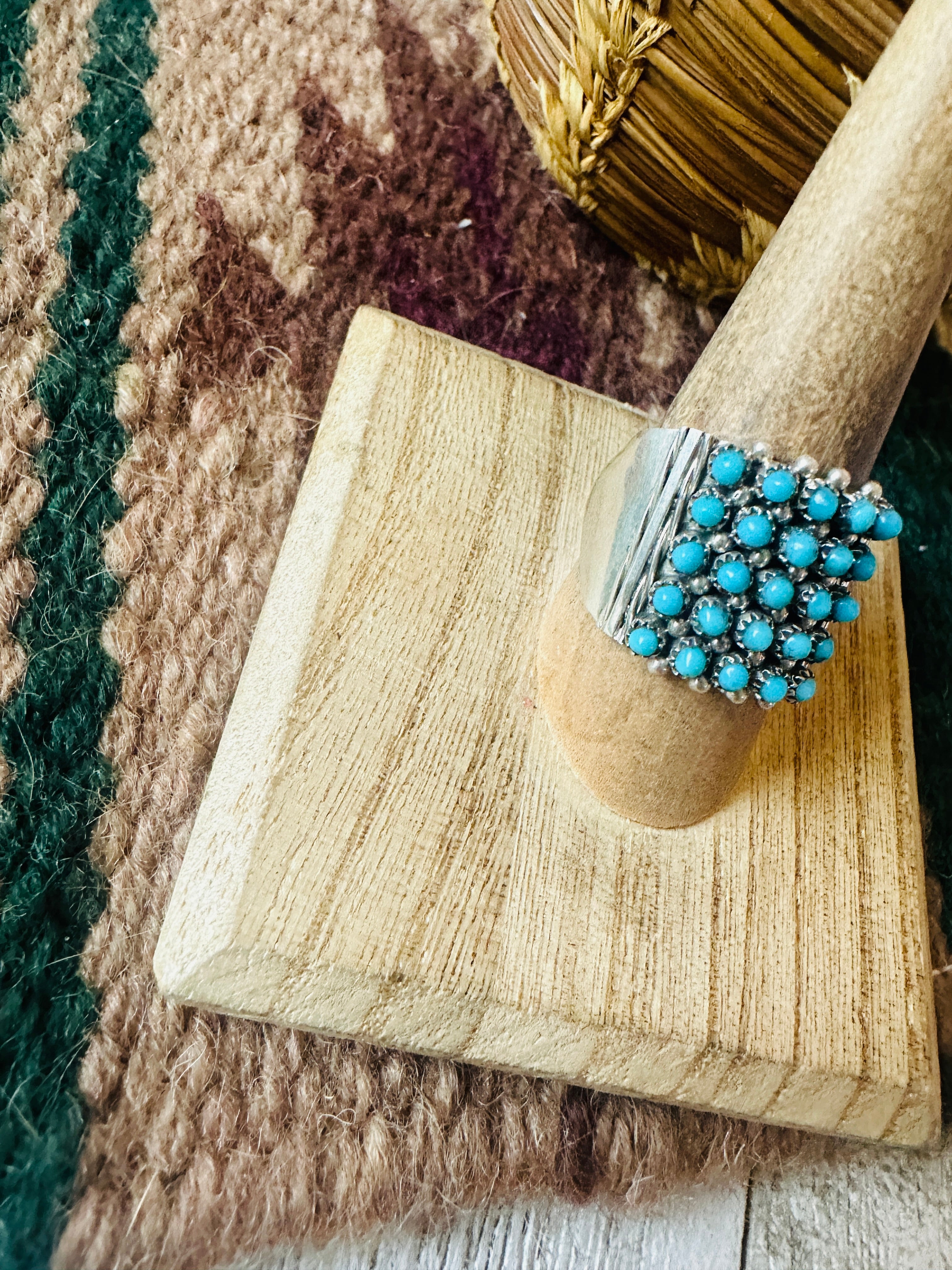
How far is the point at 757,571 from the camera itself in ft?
1.14

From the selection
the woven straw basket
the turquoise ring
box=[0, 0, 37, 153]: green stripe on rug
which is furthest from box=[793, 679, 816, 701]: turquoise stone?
box=[0, 0, 37, 153]: green stripe on rug

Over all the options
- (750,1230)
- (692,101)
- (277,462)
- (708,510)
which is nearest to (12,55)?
(277,462)

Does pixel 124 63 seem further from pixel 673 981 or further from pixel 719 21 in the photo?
pixel 673 981

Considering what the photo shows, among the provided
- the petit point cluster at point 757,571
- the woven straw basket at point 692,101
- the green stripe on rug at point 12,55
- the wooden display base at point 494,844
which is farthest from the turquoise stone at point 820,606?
the green stripe on rug at point 12,55

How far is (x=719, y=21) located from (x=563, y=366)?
0.70ft

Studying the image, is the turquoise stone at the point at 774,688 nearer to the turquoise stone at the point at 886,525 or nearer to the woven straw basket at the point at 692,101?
the turquoise stone at the point at 886,525

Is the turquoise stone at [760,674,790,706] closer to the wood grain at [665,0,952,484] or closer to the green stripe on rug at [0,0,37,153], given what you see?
the wood grain at [665,0,952,484]

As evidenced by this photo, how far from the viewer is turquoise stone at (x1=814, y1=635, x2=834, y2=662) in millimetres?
366

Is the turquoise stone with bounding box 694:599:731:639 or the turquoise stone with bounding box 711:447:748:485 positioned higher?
the turquoise stone with bounding box 711:447:748:485

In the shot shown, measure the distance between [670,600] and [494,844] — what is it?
0.39 ft

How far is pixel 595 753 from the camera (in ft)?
1.32

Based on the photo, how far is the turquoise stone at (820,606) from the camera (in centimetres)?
35

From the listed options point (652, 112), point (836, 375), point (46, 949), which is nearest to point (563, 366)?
point (652, 112)

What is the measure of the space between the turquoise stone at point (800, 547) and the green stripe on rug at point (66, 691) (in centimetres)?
31
